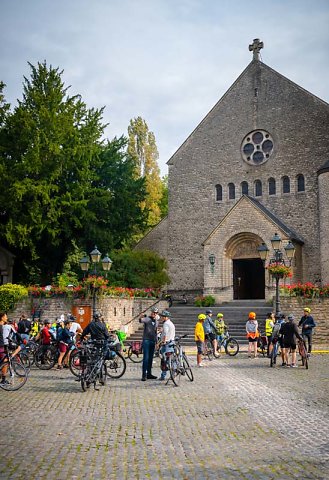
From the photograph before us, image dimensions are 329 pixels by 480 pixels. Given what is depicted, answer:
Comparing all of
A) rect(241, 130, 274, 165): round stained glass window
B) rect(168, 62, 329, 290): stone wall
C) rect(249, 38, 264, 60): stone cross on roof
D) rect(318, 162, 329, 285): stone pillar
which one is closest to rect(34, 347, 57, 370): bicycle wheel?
rect(168, 62, 329, 290): stone wall

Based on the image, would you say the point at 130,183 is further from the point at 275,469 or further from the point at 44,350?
the point at 275,469

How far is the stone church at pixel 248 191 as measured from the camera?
29.8 metres

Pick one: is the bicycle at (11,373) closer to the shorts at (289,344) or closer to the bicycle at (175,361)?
the bicycle at (175,361)

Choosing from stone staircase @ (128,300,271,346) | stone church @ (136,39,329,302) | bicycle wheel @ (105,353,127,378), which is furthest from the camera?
stone church @ (136,39,329,302)

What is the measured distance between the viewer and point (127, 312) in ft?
84.8

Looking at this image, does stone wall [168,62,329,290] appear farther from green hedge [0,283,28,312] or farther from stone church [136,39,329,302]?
green hedge [0,283,28,312]

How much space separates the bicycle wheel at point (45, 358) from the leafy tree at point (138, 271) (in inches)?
488

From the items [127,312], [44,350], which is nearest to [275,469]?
[44,350]

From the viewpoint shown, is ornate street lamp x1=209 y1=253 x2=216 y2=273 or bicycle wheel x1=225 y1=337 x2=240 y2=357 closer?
bicycle wheel x1=225 y1=337 x2=240 y2=357

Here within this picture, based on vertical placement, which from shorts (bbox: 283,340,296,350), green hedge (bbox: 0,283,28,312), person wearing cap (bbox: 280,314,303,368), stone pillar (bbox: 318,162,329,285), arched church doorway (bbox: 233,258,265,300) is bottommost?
shorts (bbox: 283,340,296,350)

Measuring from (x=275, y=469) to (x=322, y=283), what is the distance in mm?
24579

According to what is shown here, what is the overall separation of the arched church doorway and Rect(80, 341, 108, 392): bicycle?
65.4ft

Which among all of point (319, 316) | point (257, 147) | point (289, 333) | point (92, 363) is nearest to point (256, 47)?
point (257, 147)

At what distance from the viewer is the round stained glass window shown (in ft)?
107
